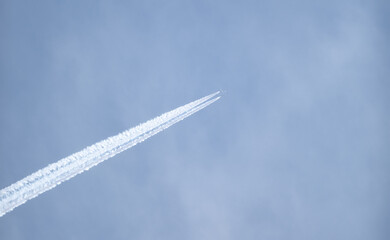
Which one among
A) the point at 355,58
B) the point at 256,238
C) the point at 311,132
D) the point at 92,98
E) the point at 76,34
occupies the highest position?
the point at 76,34

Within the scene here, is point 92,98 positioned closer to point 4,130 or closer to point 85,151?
point 85,151

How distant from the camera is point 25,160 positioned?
9.27 meters

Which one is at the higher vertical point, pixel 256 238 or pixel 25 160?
pixel 25 160

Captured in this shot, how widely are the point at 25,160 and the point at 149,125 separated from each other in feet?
8.88

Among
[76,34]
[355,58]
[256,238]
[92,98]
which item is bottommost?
[256,238]

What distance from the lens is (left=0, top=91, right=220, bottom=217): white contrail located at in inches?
365

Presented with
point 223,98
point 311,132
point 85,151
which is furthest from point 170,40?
point 311,132

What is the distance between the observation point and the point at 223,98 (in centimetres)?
964

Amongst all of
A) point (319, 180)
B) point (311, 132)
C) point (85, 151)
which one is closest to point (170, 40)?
point (85, 151)

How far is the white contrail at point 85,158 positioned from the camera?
30.4ft

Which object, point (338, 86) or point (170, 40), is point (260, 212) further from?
point (170, 40)

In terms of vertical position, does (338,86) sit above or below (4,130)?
below

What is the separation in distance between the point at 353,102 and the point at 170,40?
4221 millimetres

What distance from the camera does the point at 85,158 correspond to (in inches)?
376
